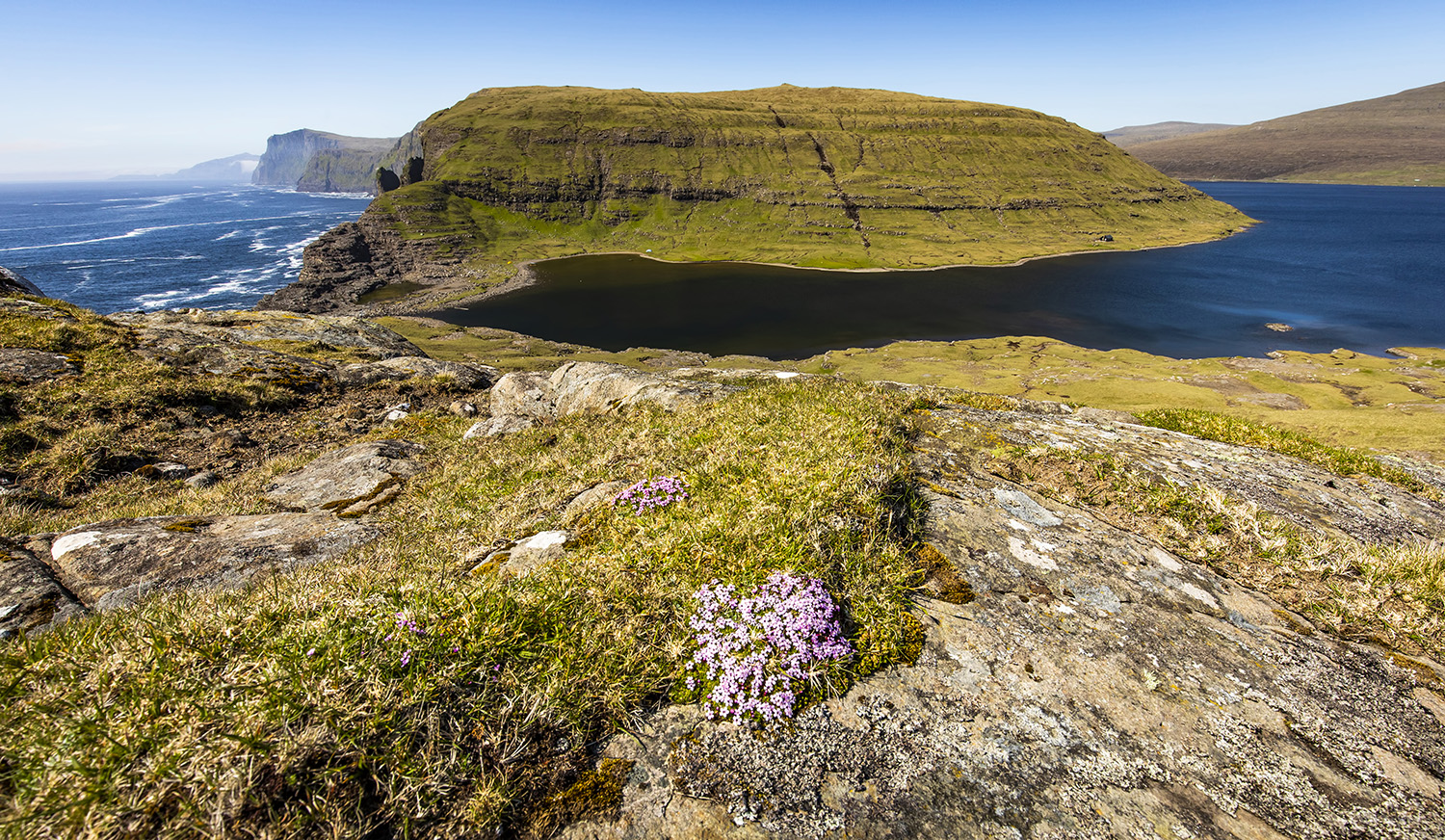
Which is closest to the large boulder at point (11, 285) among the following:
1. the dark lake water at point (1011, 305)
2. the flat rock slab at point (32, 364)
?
the flat rock slab at point (32, 364)

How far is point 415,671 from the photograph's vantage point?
141 inches

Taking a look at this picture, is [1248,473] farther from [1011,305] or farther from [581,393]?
[1011,305]

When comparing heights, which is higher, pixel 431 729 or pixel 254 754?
pixel 254 754

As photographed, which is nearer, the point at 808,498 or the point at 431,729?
the point at 431,729

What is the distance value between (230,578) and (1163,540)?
12.1 metres

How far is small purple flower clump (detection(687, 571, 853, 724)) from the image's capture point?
3.93 meters

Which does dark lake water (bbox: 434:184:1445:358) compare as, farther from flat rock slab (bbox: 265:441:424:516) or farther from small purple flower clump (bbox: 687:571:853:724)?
small purple flower clump (bbox: 687:571:853:724)

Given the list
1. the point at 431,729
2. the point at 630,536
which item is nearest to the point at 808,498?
the point at 630,536

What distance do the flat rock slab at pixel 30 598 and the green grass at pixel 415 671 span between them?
6.01 feet

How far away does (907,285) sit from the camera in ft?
570

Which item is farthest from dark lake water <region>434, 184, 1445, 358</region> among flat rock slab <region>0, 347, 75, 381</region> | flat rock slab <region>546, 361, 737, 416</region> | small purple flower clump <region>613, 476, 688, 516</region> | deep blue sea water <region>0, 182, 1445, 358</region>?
small purple flower clump <region>613, 476, 688, 516</region>

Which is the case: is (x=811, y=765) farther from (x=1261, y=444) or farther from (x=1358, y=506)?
(x=1261, y=444)

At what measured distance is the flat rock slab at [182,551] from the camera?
6879mm

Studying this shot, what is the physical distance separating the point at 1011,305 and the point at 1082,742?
169441mm
